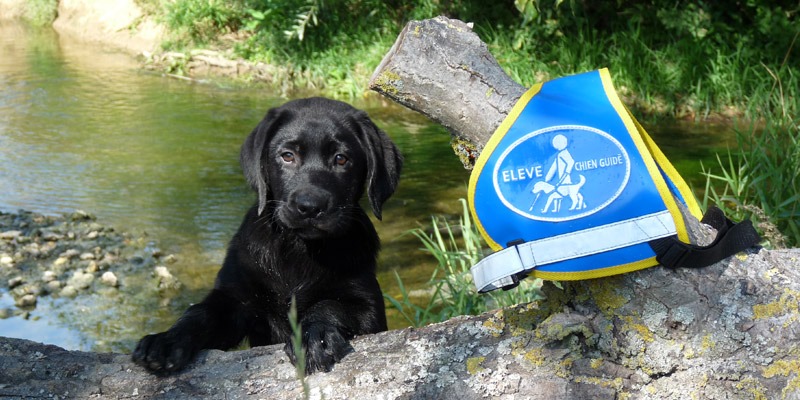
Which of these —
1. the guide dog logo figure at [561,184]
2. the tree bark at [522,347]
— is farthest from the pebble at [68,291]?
the guide dog logo figure at [561,184]

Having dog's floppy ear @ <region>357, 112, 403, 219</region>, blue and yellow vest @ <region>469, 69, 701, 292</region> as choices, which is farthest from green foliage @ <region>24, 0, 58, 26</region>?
blue and yellow vest @ <region>469, 69, 701, 292</region>

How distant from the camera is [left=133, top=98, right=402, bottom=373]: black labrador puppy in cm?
305

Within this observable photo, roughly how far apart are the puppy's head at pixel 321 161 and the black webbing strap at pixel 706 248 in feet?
4.91

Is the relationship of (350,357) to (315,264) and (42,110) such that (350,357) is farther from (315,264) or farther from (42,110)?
(42,110)

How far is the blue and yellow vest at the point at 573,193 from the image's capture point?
80.4 inches

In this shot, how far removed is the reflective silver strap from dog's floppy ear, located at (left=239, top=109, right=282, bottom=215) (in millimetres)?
1608

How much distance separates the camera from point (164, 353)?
2.35m

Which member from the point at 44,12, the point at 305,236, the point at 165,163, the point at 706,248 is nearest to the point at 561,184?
the point at 706,248

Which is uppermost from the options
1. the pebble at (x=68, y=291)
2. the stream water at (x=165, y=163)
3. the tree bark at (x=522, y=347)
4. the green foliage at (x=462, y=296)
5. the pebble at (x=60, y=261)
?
the tree bark at (x=522, y=347)

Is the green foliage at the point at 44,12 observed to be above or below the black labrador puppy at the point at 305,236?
below

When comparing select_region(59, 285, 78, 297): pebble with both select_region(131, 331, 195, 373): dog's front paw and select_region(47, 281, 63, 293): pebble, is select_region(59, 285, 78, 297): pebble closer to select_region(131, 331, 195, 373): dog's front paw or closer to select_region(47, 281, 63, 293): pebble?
select_region(47, 281, 63, 293): pebble

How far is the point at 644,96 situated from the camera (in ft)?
29.0

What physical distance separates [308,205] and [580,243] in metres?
1.35

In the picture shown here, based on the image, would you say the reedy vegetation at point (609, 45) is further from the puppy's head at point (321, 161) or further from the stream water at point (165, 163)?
the puppy's head at point (321, 161)
